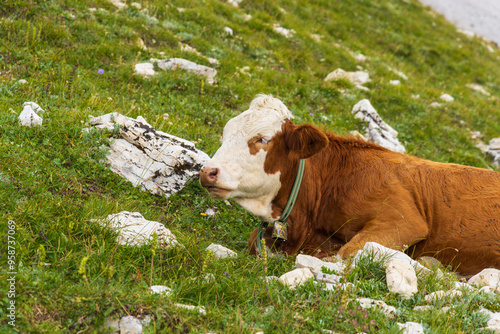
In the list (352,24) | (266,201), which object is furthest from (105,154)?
(352,24)

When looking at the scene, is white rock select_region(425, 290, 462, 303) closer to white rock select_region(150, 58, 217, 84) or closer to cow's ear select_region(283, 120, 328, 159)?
cow's ear select_region(283, 120, 328, 159)

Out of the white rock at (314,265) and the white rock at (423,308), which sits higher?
the white rock at (423,308)

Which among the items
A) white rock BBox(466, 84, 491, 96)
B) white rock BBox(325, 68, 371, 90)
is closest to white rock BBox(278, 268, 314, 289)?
white rock BBox(325, 68, 371, 90)

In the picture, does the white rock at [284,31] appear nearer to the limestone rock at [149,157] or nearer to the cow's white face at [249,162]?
the limestone rock at [149,157]

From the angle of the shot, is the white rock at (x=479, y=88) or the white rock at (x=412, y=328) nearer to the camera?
the white rock at (x=412, y=328)

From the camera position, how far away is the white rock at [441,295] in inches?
155

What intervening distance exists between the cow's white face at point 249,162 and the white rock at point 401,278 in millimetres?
1856

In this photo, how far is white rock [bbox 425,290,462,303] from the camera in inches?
155

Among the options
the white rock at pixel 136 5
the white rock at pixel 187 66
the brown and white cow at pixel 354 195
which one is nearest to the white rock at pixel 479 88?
the white rock at pixel 187 66

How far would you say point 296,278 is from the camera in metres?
4.10

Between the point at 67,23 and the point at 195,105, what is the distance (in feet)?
11.8

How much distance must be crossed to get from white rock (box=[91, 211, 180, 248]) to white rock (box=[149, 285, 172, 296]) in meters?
0.66

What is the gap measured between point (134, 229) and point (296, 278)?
176 cm

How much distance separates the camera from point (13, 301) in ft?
10.1
